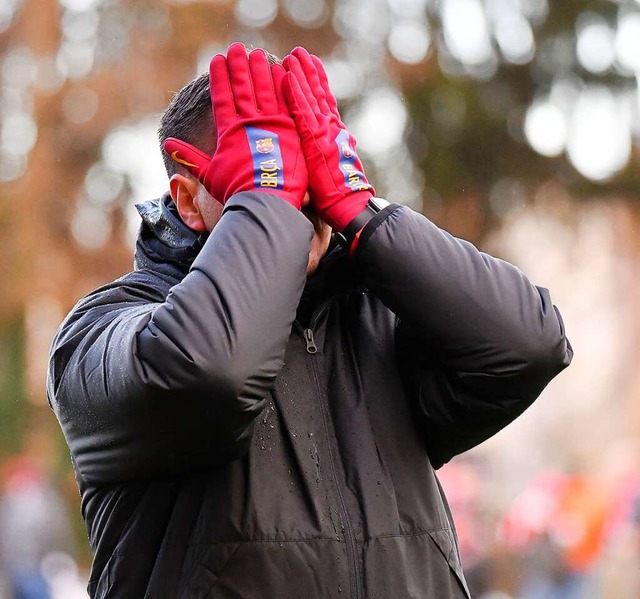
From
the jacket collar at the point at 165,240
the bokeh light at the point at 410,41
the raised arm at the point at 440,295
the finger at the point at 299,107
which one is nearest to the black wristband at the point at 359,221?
the raised arm at the point at 440,295

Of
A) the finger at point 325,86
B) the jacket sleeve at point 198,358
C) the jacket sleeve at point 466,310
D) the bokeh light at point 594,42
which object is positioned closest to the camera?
the jacket sleeve at point 198,358

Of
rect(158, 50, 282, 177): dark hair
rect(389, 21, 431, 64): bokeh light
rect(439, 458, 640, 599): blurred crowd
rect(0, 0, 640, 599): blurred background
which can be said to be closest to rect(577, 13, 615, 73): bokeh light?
rect(0, 0, 640, 599): blurred background

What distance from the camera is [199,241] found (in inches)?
74.6

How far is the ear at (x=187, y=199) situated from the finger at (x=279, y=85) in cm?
21

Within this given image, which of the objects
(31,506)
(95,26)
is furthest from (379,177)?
(31,506)

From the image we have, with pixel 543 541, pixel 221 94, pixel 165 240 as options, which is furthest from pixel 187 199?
pixel 543 541

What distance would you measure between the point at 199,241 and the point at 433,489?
0.57 metres

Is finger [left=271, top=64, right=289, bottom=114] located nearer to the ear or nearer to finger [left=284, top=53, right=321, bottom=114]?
finger [left=284, top=53, right=321, bottom=114]

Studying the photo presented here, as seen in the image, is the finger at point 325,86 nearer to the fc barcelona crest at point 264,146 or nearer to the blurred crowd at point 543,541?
the fc barcelona crest at point 264,146

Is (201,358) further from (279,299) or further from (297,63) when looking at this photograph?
(297,63)

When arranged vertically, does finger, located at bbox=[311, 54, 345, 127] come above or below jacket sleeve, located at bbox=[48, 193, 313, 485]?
above

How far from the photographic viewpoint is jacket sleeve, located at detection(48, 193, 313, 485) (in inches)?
63.4

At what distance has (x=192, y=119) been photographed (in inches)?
76.5

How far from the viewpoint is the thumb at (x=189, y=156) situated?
6.19ft
